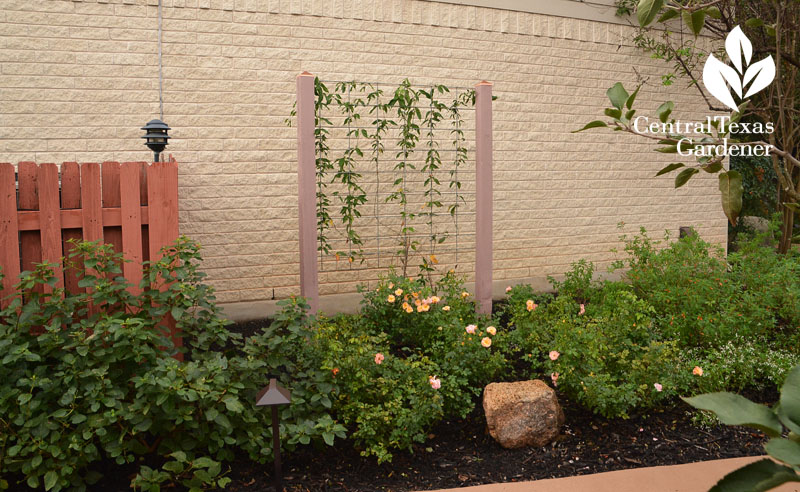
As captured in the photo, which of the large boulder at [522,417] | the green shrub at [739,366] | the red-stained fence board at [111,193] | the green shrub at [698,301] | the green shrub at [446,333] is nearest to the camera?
the large boulder at [522,417]

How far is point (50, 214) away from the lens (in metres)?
3.52

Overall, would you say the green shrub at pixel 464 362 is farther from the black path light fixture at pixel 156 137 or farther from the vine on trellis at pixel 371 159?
the black path light fixture at pixel 156 137

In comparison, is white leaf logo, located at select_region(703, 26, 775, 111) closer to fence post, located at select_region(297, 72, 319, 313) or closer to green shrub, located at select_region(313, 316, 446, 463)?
green shrub, located at select_region(313, 316, 446, 463)

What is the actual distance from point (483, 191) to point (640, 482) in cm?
285

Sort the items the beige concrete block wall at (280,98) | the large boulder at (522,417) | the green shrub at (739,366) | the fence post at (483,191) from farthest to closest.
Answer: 1. the fence post at (483,191)
2. the beige concrete block wall at (280,98)
3. the green shrub at (739,366)
4. the large boulder at (522,417)

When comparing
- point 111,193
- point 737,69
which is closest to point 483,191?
point 111,193

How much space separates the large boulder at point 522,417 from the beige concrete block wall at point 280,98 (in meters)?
3.01

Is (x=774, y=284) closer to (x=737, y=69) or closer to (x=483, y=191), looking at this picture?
(x=483, y=191)

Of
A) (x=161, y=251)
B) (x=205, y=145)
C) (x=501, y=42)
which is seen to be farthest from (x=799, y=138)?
(x=161, y=251)

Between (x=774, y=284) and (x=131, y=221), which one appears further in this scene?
(x=774, y=284)

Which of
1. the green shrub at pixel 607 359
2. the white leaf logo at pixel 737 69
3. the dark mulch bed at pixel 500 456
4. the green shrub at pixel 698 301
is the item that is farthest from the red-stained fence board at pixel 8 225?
the green shrub at pixel 698 301

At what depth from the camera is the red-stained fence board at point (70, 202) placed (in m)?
3.56

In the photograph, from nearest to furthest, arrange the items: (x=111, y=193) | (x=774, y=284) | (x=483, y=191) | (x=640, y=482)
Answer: (x=640, y=482) < (x=111, y=193) < (x=774, y=284) < (x=483, y=191)

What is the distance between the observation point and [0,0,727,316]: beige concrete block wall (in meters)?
5.26
